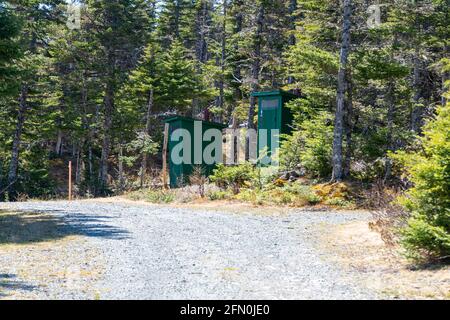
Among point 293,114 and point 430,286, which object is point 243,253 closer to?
point 430,286

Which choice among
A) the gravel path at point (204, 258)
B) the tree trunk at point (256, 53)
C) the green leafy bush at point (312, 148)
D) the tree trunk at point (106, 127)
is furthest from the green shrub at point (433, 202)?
the tree trunk at point (106, 127)

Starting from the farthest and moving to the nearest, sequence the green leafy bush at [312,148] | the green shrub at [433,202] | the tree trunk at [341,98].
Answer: the green leafy bush at [312,148] → the tree trunk at [341,98] → the green shrub at [433,202]

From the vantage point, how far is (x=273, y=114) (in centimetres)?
2275

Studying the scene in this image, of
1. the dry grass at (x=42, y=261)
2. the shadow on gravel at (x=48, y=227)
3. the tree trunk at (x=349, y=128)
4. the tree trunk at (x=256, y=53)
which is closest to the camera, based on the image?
the dry grass at (x=42, y=261)

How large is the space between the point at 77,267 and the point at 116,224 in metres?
5.10

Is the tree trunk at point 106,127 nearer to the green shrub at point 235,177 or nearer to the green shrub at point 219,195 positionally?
the green shrub at point 235,177

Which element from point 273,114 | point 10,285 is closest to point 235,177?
point 273,114

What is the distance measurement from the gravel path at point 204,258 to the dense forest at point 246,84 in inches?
90.9

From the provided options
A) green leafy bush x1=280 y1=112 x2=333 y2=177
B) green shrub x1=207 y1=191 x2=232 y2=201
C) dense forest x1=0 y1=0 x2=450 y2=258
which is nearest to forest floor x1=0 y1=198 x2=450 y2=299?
dense forest x1=0 y1=0 x2=450 y2=258

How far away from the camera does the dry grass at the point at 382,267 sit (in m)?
6.45

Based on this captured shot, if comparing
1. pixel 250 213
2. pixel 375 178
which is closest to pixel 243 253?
pixel 250 213

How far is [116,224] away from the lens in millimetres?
13125

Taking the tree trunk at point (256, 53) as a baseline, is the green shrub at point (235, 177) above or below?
below

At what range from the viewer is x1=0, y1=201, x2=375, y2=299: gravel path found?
6.48 m
